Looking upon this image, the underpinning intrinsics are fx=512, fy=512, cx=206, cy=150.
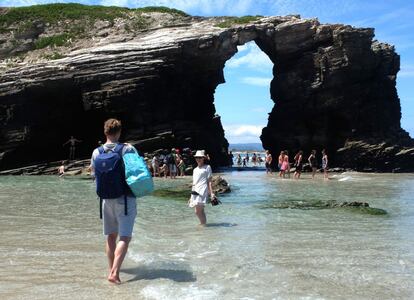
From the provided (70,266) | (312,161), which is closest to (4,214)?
(70,266)

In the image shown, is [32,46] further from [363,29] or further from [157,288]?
[157,288]

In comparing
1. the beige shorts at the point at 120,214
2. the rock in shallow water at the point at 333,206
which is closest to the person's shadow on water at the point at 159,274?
the beige shorts at the point at 120,214

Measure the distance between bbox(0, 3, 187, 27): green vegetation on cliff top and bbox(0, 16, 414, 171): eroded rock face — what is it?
5.71m

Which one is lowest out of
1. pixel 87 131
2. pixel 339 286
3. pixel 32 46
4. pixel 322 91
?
pixel 339 286

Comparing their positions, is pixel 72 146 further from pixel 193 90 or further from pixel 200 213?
pixel 200 213

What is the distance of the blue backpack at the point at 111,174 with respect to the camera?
6141mm

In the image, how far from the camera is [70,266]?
690cm

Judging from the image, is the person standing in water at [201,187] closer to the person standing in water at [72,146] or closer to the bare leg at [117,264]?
the bare leg at [117,264]

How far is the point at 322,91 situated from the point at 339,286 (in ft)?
122

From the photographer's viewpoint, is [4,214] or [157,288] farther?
[4,214]

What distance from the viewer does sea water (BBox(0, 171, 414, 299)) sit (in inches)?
230

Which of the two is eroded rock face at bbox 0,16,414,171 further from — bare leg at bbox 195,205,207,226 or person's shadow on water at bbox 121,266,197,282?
person's shadow on water at bbox 121,266,197,282

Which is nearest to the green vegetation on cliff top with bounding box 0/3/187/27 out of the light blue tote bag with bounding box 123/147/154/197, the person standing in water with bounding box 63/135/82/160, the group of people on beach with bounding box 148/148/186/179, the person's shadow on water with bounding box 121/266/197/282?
the person standing in water with bounding box 63/135/82/160

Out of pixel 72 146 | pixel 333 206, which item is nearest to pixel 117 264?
pixel 333 206
